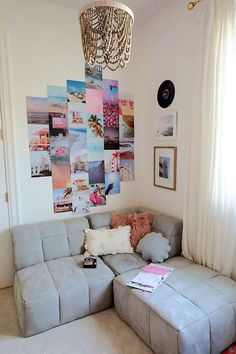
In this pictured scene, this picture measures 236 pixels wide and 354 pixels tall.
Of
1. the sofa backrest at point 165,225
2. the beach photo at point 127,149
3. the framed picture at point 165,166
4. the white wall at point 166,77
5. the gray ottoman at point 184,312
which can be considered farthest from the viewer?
the beach photo at point 127,149

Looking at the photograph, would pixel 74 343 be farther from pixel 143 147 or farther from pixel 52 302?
pixel 143 147

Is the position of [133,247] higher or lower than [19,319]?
higher

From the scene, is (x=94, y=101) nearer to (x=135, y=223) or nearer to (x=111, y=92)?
(x=111, y=92)

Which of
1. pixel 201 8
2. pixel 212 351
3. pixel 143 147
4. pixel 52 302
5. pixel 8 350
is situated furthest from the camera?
pixel 143 147

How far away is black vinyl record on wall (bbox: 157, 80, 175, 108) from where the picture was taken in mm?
2669

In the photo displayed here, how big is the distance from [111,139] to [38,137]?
85 centimetres

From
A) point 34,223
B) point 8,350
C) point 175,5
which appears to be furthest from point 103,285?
point 175,5

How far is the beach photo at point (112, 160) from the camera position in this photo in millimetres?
3018

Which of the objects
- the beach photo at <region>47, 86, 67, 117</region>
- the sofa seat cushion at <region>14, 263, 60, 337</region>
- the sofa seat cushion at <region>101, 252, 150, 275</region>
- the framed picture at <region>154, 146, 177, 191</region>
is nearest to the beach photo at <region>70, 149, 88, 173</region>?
the beach photo at <region>47, 86, 67, 117</region>

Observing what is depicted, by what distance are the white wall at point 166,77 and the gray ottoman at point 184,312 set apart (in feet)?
3.09

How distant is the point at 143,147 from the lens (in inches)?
128

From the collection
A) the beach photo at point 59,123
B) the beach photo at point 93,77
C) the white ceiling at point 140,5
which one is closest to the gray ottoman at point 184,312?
the beach photo at point 59,123

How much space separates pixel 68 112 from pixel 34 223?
4.02 feet

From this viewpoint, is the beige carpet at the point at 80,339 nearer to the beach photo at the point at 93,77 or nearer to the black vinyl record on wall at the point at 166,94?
the black vinyl record on wall at the point at 166,94
